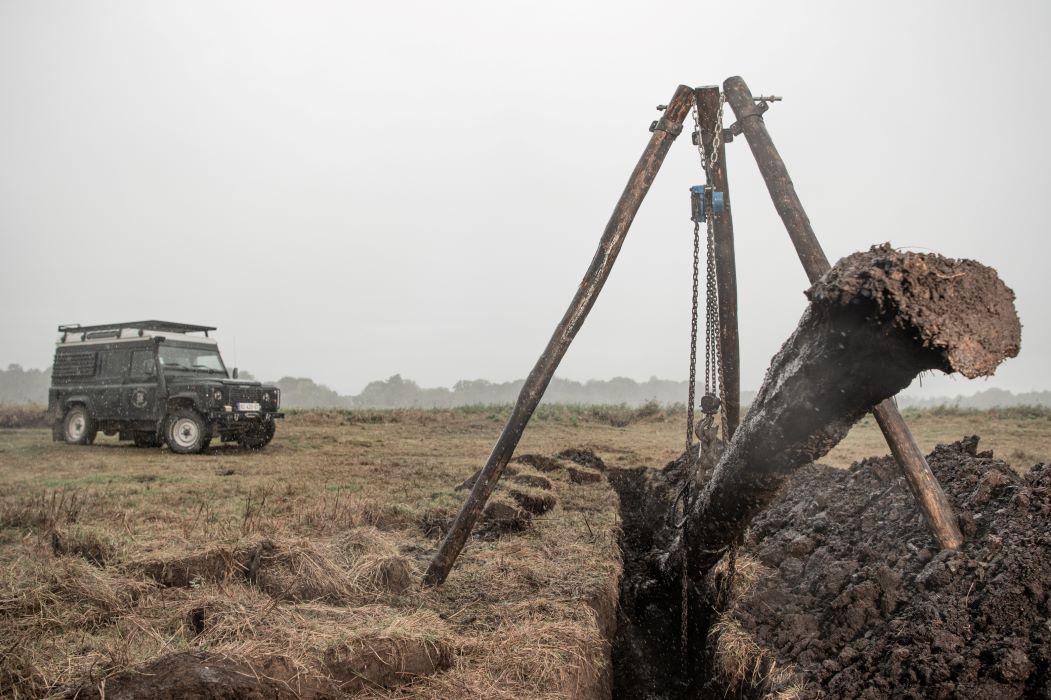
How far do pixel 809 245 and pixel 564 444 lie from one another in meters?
10.9

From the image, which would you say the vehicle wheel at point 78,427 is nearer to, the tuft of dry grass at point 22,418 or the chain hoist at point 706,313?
the tuft of dry grass at point 22,418

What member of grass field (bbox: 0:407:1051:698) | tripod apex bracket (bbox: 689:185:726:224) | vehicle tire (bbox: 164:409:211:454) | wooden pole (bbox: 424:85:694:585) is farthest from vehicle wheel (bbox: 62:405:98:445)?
tripod apex bracket (bbox: 689:185:726:224)

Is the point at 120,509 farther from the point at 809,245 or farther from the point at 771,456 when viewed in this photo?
the point at 809,245

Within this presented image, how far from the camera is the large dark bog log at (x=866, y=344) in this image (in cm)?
253

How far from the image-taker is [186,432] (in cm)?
1228

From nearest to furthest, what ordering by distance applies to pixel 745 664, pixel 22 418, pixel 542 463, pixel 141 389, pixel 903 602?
pixel 903 602, pixel 745 664, pixel 542 463, pixel 141 389, pixel 22 418

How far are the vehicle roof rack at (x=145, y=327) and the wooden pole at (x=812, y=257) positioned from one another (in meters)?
12.1

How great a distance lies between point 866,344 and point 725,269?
2893 millimetres

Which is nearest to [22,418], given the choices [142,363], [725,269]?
[142,363]

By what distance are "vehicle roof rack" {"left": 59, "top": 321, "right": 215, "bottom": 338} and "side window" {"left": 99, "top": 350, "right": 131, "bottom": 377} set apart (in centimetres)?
52

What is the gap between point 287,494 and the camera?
7367mm

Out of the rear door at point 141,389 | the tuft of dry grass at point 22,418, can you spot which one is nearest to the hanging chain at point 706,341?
the rear door at point 141,389

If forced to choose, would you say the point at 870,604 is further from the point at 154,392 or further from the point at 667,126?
the point at 154,392

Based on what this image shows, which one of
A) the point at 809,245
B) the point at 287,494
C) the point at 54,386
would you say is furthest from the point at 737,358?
the point at 54,386
